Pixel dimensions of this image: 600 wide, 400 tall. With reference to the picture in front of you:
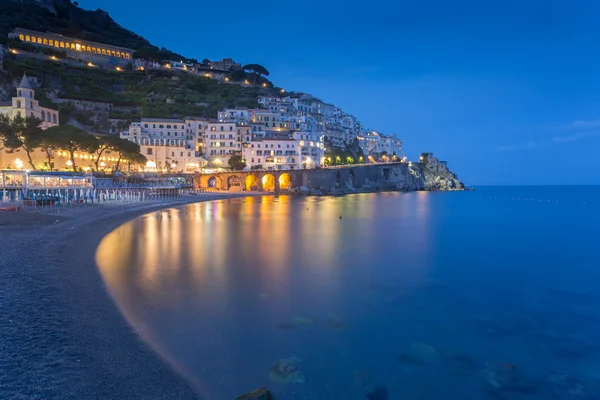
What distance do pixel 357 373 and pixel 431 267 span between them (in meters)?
10.8

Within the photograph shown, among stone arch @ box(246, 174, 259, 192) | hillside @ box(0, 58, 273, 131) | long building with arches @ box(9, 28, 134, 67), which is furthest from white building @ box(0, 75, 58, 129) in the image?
long building with arches @ box(9, 28, 134, 67)

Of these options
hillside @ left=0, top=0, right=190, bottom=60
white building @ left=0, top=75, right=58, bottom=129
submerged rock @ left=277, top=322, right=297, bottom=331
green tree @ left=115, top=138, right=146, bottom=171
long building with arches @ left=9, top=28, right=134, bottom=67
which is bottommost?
submerged rock @ left=277, top=322, right=297, bottom=331

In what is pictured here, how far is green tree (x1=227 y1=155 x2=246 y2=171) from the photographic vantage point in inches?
2672

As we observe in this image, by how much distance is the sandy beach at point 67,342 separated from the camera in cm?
511

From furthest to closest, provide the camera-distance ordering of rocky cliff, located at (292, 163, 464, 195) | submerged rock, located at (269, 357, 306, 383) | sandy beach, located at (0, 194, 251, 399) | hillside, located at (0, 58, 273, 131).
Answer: hillside, located at (0, 58, 273, 131), rocky cliff, located at (292, 163, 464, 195), submerged rock, located at (269, 357, 306, 383), sandy beach, located at (0, 194, 251, 399)

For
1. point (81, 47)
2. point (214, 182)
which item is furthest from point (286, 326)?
point (81, 47)

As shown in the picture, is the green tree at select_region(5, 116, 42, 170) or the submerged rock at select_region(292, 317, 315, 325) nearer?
the submerged rock at select_region(292, 317, 315, 325)

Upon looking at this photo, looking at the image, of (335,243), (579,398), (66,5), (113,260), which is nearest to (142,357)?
(579,398)

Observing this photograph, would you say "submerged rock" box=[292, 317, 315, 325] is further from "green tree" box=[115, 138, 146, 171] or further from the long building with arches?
the long building with arches

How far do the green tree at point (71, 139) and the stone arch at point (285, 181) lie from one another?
3338cm

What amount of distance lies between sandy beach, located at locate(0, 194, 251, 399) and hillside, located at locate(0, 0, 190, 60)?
101 meters

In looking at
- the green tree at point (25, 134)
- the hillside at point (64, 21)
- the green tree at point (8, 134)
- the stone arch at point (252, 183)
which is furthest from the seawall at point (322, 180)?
the hillside at point (64, 21)

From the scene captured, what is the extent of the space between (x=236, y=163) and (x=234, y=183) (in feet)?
12.6

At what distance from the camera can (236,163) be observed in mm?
67875
